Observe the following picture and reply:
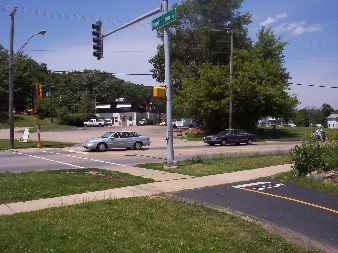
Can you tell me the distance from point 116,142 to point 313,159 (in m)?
19.3

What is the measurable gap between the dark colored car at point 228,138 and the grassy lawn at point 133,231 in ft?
111

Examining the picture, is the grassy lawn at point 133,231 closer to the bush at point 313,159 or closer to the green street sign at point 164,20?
the bush at point 313,159

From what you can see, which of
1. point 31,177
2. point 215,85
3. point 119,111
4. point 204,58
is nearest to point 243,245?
point 31,177

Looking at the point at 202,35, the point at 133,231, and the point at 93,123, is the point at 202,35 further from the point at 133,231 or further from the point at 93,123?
the point at 133,231

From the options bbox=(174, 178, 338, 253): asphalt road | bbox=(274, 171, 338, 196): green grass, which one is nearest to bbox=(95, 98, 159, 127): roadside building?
bbox=(274, 171, 338, 196): green grass

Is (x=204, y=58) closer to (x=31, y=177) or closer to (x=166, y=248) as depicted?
(x=31, y=177)

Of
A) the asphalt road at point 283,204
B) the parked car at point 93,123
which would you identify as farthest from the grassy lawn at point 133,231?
the parked car at point 93,123

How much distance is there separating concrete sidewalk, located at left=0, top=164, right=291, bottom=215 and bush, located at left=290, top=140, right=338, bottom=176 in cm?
124

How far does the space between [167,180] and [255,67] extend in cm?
4252

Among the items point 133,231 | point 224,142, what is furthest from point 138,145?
point 133,231

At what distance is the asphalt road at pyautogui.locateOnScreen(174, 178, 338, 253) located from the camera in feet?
32.3

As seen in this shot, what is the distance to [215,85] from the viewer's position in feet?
185

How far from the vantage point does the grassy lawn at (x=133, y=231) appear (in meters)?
7.54

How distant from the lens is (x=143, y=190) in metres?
14.5
